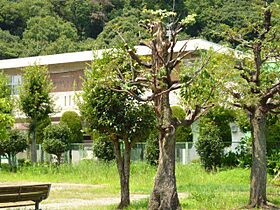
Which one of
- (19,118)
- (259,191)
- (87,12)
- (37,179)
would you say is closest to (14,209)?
(259,191)

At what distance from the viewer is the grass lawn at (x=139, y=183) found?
18078mm

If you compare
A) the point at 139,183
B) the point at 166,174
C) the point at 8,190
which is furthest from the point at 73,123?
the point at 166,174

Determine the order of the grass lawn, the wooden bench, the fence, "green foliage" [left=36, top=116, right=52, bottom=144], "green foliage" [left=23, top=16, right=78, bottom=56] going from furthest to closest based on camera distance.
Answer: "green foliage" [left=23, top=16, right=78, bottom=56] < "green foliage" [left=36, top=116, right=52, bottom=144] < the fence < the grass lawn < the wooden bench

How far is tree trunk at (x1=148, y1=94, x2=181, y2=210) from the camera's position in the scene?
1541cm

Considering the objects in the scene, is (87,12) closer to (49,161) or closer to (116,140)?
(49,161)

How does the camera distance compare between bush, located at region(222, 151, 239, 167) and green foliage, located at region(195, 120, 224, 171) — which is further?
bush, located at region(222, 151, 239, 167)

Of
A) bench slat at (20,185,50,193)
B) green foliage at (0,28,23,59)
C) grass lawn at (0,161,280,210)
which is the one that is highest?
green foliage at (0,28,23,59)

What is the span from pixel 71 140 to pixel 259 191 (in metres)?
Result: 19.7

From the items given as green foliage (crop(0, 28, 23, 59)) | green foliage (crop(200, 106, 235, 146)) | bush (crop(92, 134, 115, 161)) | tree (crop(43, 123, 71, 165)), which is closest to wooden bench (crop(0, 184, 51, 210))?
green foliage (crop(200, 106, 235, 146))

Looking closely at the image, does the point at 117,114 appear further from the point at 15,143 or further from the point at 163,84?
the point at 15,143

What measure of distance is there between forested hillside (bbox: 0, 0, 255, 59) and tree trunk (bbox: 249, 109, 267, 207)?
36387mm

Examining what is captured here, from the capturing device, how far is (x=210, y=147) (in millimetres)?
28438

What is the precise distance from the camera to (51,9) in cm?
7844

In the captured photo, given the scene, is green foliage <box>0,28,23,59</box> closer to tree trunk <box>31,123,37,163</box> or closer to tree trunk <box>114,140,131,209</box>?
tree trunk <box>31,123,37,163</box>
